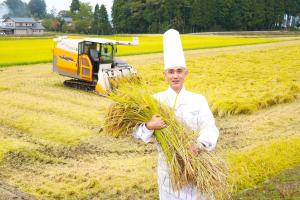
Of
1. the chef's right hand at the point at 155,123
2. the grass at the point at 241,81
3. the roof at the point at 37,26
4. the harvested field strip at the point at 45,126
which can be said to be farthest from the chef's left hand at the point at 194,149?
the roof at the point at 37,26

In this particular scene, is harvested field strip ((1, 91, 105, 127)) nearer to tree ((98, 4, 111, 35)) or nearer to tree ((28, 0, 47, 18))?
tree ((98, 4, 111, 35))

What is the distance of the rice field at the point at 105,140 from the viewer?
581cm

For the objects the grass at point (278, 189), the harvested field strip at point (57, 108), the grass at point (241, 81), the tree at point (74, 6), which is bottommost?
the harvested field strip at point (57, 108)

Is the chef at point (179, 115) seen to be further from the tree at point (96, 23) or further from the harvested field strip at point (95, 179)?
the tree at point (96, 23)

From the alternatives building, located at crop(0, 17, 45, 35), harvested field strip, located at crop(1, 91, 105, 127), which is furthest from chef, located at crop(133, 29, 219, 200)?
building, located at crop(0, 17, 45, 35)

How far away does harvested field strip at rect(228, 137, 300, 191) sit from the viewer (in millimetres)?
5590

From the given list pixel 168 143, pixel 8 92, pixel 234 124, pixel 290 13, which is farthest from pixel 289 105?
pixel 290 13

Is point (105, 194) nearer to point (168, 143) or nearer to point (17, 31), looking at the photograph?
point (168, 143)

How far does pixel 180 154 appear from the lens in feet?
10.0

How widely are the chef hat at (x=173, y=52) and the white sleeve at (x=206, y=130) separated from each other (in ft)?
1.10

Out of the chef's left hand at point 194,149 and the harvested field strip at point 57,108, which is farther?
the harvested field strip at point 57,108

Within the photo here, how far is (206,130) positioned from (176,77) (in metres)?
0.42

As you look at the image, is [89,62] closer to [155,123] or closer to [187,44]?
[155,123]

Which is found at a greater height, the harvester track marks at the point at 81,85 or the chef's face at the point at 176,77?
the chef's face at the point at 176,77
